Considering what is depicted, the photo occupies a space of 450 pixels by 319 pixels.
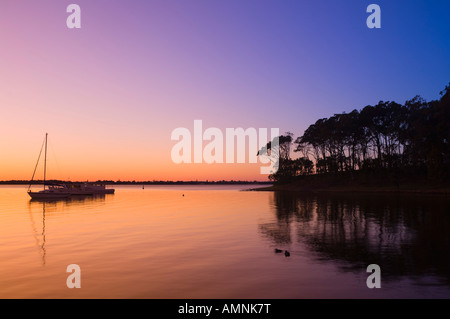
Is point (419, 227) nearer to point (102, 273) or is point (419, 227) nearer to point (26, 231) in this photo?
point (102, 273)

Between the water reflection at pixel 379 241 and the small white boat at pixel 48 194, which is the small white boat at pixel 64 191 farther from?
the water reflection at pixel 379 241

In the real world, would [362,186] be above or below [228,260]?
below

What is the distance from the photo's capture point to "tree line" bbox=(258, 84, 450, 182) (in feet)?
254

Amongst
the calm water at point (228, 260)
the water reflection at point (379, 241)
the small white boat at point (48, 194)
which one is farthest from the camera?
the small white boat at point (48, 194)

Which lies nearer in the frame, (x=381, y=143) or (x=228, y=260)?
(x=228, y=260)

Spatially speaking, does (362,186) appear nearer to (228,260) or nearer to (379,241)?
(379,241)

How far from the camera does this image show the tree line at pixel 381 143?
77.6 metres

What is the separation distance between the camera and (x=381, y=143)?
109125mm

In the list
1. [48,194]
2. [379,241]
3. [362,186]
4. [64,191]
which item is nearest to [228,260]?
[379,241]

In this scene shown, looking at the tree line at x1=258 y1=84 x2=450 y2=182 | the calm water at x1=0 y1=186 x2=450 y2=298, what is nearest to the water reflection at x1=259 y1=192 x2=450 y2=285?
the calm water at x1=0 y1=186 x2=450 y2=298

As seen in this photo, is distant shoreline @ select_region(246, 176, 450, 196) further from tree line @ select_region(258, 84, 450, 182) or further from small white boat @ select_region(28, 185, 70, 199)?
small white boat @ select_region(28, 185, 70, 199)

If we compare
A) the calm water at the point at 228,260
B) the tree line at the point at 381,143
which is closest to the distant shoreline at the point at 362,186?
the tree line at the point at 381,143
